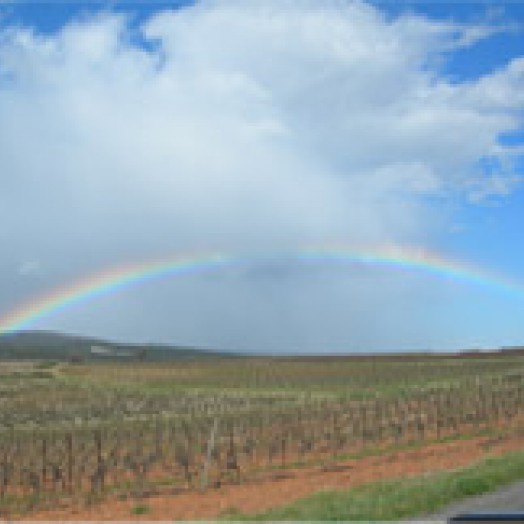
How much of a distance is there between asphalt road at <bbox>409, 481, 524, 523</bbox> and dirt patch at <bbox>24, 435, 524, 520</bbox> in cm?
330

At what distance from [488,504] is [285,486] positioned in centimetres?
683

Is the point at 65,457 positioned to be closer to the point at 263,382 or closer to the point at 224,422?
the point at 224,422

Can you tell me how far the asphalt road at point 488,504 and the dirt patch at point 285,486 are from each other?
3.30 meters

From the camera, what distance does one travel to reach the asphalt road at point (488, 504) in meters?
10.4

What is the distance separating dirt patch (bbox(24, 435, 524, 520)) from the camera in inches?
571

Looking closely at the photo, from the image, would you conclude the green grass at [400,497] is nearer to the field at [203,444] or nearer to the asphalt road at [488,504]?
the asphalt road at [488,504]

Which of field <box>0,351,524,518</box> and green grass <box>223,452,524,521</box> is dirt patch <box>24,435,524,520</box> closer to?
field <box>0,351,524,518</box>

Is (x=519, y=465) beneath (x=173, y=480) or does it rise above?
above

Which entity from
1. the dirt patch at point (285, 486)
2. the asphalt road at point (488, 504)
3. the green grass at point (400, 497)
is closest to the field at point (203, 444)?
the dirt patch at point (285, 486)

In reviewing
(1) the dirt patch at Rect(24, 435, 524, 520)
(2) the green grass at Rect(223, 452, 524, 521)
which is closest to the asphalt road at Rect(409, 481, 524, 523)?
(2) the green grass at Rect(223, 452, 524, 521)

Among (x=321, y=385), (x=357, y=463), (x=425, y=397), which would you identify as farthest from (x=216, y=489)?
(x=321, y=385)

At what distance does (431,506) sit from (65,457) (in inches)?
635

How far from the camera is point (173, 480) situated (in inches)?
822

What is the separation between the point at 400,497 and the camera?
38.2 feet
